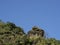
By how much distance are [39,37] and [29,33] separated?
1982mm

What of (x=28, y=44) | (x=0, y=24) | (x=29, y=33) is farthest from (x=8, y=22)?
(x=28, y=44)

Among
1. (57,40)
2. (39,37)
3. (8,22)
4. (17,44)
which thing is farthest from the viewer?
(8,22)

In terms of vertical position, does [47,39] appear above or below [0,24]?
below

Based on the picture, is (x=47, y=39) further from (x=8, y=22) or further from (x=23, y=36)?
(x=8, y=22)

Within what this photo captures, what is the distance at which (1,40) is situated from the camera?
31016mm

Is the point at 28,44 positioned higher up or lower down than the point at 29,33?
lower down

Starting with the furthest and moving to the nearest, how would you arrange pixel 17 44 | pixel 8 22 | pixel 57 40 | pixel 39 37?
1. pixel 8 22
2. pixel 57 40
3. pixel 39 37
4. pixel 17 44

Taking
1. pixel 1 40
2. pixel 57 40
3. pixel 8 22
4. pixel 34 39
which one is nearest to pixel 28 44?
pixel 34 39

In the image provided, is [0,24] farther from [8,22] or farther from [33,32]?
[33,32]

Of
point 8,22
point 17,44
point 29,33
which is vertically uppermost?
point 8,22

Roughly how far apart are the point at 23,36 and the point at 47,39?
3353 mm

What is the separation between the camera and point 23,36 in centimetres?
3150

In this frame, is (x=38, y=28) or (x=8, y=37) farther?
(x=38, y=28)

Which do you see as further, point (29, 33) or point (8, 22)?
point (8, 22)
